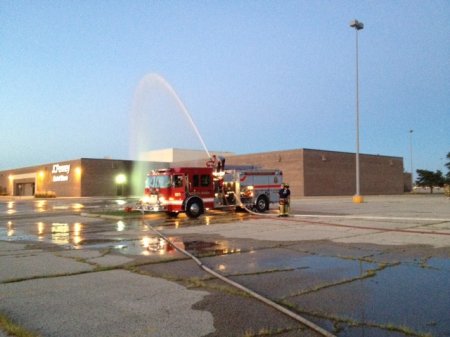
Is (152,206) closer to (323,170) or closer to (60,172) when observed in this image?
(323,170)

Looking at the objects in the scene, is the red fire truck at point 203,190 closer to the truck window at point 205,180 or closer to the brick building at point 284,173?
the truck window at point 205,180

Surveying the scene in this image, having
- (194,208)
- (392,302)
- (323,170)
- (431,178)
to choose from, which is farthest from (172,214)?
(431,178)

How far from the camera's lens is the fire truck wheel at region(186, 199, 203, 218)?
20344 millimetres

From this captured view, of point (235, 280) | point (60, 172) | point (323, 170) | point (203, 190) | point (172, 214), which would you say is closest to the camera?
point (235, 280)

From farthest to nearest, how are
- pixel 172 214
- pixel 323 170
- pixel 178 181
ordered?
1. pixel 323 170
2. pixel 172 214
3. pixel 178 181

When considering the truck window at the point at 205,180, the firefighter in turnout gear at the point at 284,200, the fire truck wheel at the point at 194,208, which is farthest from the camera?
the truck window at the point at 205,180

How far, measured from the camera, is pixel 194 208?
20562mm

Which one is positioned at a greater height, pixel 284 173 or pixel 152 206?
pixel 284 173

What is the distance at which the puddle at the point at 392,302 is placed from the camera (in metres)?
5.00

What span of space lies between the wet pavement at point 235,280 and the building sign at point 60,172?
187ft

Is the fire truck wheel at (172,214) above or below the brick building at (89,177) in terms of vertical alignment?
below

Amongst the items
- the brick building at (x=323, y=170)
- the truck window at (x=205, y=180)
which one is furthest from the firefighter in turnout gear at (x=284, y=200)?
A: the brick building at (x=323, y=170)

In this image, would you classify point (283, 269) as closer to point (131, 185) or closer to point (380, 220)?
point (380, 220)

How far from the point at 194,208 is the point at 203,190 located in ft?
3.45
